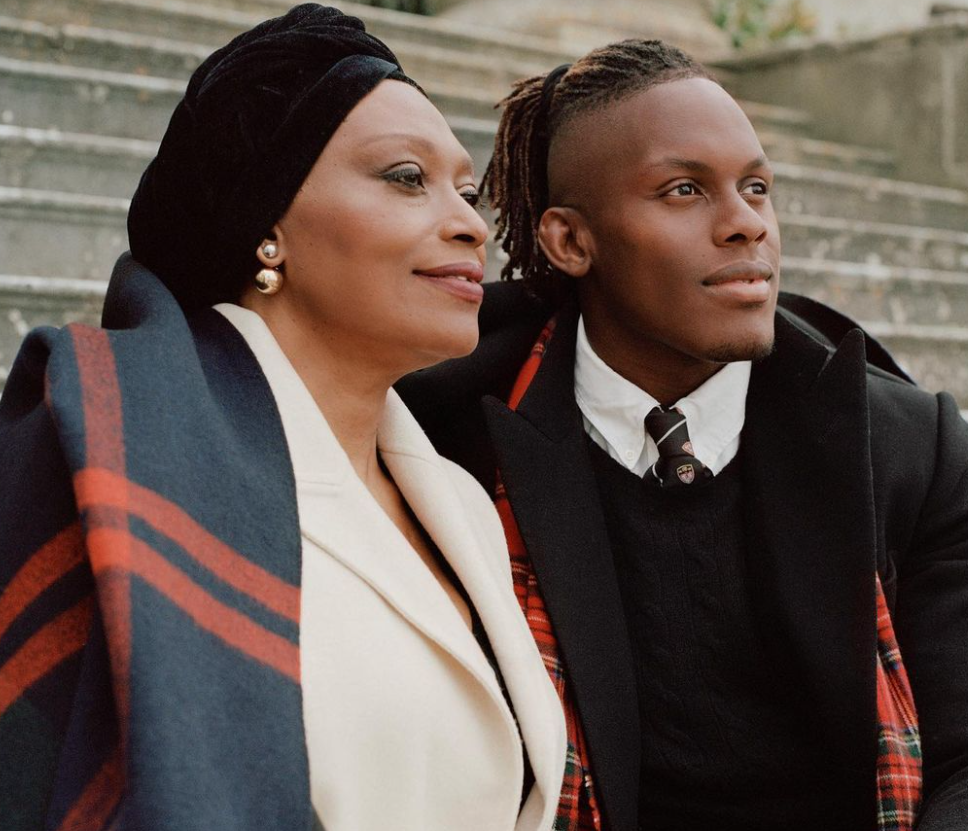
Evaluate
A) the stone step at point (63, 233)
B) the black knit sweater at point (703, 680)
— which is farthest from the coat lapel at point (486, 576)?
the stone step at point (63, 233)

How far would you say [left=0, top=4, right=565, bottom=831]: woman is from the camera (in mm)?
1422

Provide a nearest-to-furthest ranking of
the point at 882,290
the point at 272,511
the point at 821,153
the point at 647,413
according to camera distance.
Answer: the point at 272,511, the point at 647,413, the point at 882,290, the point at 821,153

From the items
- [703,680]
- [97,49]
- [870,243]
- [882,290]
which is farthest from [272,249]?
[870,243]

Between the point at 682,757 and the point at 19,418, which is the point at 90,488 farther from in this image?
the point at 682,757

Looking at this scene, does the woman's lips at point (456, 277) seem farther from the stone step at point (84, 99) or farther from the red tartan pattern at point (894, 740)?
the stone step at point (84, 99)

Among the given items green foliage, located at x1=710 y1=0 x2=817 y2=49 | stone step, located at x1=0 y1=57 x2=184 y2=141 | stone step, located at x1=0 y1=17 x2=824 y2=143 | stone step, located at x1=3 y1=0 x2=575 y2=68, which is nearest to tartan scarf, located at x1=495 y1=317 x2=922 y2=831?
stone step, located at x1=0 y1=17 x2=824 y2=143

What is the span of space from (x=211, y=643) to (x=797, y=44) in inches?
248

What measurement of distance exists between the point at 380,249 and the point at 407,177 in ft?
0.40

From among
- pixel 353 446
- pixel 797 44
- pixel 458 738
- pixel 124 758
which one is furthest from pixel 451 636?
pixel 797 44

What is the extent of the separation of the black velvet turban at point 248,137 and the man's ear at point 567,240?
22.6 inches

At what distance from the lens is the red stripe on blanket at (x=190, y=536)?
1.44 metres

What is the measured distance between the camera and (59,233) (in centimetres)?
353

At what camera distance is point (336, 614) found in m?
1.67

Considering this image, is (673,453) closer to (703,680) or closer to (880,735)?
(703,680)
